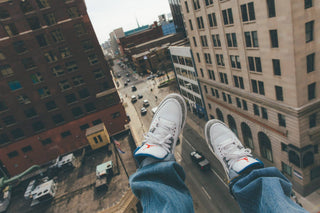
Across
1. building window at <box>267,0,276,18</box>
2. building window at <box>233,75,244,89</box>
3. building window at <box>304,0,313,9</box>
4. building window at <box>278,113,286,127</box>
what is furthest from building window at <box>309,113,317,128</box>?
building window at <box>267,0,276,18</box>

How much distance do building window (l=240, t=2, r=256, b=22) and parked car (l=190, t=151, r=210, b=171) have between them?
19.7 metres

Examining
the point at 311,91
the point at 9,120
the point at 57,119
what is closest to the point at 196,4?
the point at 311,91

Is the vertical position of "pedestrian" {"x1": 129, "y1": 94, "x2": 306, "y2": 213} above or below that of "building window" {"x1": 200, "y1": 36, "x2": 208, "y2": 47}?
below

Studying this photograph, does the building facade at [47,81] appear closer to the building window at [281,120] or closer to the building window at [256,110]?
the building window at [256,110]

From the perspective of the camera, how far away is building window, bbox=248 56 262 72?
21.2 metres

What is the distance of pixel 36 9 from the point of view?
27.4 metres

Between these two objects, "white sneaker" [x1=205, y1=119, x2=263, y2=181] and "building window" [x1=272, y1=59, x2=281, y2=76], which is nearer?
"white sneaker" [x1=205, y1=119, x2=263, y2=181]

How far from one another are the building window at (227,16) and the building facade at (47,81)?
19.2m

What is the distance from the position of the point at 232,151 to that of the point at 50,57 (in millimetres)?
29850

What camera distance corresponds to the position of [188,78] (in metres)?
40.8

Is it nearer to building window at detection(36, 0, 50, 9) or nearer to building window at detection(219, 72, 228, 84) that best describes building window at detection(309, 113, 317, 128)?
building window at detection(219, 72, 228, 84)

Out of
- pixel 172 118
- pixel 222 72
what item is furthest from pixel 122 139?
pixel 222 72

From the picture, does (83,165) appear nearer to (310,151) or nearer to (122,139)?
(122,139)

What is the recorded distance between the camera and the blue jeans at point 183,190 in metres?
4.75
